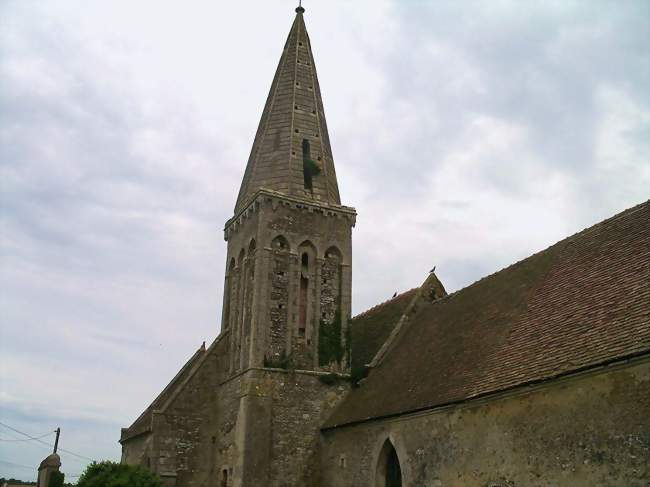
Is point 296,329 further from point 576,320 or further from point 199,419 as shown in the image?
point 576,320

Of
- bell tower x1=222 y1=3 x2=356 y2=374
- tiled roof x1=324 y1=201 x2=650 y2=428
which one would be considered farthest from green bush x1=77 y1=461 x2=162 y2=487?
tiled roof x1=324 y1=201 x2=650 y2=428

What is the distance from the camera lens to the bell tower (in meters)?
23.1

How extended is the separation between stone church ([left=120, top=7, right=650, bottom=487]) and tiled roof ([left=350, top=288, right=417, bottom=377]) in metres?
0.11

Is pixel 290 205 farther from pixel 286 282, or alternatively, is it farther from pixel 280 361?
pixel 280 361

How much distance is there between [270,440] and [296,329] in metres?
3.94

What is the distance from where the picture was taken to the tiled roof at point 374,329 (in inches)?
934

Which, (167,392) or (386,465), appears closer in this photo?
(386,465)

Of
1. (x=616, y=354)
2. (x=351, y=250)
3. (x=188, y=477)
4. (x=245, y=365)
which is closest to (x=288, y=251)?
(x=351, y=250)

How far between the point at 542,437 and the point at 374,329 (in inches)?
502

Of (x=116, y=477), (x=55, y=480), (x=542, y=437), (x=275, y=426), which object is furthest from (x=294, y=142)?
(x=542, y=437)

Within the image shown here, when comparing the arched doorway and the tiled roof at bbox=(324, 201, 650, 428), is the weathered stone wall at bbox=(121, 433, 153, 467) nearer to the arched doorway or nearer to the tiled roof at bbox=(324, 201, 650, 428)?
the tiled roof at bbox=(324, 201, 650, 428)

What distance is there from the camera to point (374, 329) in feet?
82.8

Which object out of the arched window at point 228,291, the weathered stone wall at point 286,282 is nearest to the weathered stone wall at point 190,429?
the weathered stone wall at point 286,282

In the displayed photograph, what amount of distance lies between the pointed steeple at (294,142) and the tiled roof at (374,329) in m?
4.59
